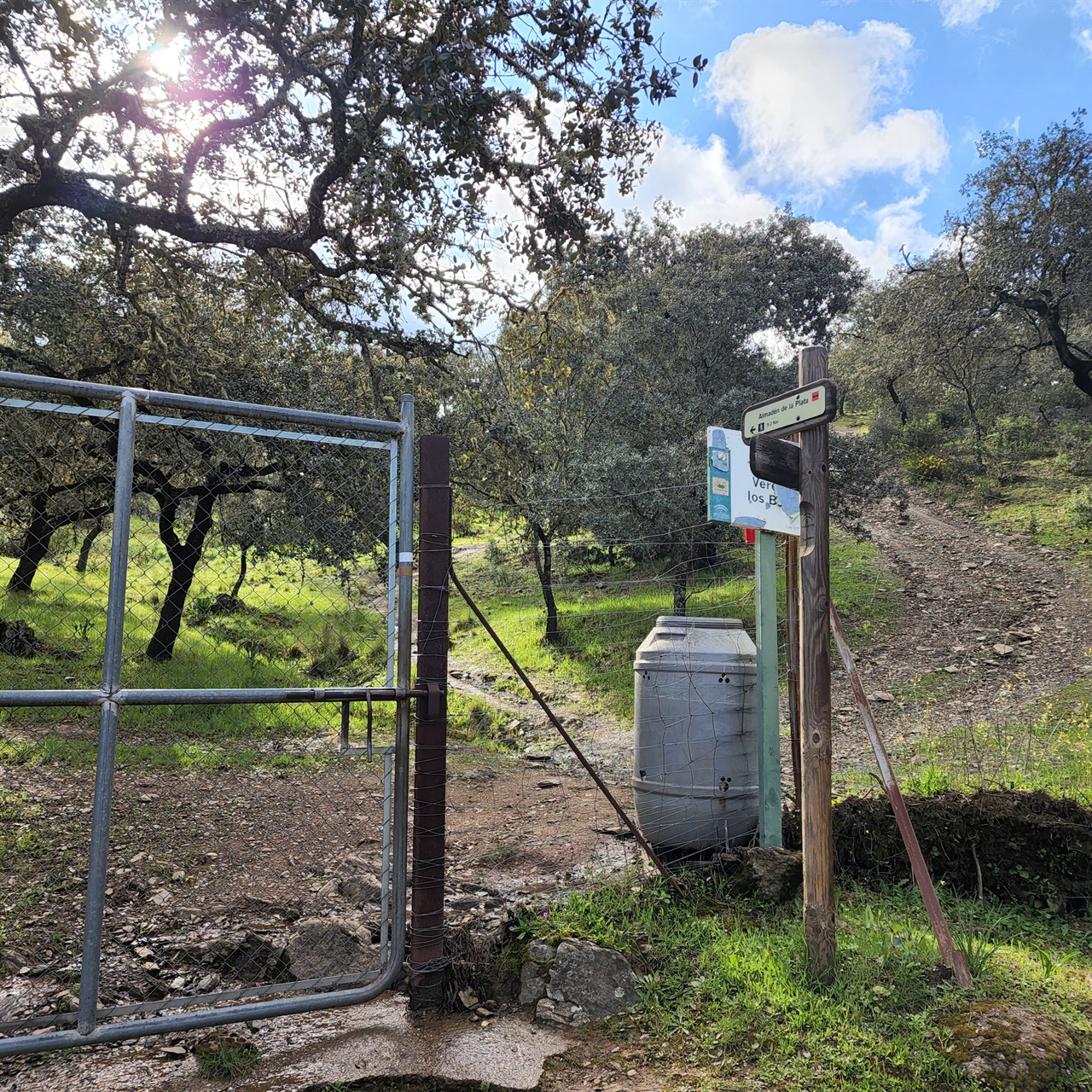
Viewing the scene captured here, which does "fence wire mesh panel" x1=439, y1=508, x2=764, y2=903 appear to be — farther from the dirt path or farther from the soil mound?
the dirt path

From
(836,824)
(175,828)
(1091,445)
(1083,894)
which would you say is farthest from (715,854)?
(1091,445)

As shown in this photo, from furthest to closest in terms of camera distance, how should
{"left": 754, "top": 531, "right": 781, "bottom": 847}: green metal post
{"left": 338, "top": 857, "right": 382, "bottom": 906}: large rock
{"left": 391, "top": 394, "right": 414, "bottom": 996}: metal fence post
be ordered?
1. {"left": 754, "top": 531, "right": 781, "bottom": 847}: green metal post
2. {"left": 338, "top": 857, "right": 382, "bottom": 906}: large rock
3. {"left": 391, "top": 394, "right": 414, "bottom": 996}: metal fence post

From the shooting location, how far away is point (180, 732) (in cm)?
830

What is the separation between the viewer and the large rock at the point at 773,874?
3.80 metres

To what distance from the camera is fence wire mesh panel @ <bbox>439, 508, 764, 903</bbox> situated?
4672mm

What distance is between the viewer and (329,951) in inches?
132

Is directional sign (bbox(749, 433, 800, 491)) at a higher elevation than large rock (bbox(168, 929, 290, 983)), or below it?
higher

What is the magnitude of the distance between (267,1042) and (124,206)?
6895 millimetres

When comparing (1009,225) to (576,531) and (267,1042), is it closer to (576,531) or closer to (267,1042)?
(576,531)

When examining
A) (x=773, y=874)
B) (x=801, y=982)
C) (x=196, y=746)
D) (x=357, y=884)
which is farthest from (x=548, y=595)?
(x=801, y=982)

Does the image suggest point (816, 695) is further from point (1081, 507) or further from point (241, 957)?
point (1081, 507)

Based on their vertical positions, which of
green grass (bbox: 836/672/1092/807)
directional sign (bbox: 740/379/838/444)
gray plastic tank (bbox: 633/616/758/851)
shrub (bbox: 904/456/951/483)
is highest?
shrub (bbox: 904/456/951/483)

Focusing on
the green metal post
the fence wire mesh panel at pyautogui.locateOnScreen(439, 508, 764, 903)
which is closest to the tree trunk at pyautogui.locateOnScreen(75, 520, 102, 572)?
the fence wire mesh panel at pyautogui.locateOnScreen(439, 508, 764, 903)

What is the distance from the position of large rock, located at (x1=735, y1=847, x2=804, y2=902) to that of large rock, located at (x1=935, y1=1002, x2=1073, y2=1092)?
1.13 meters
